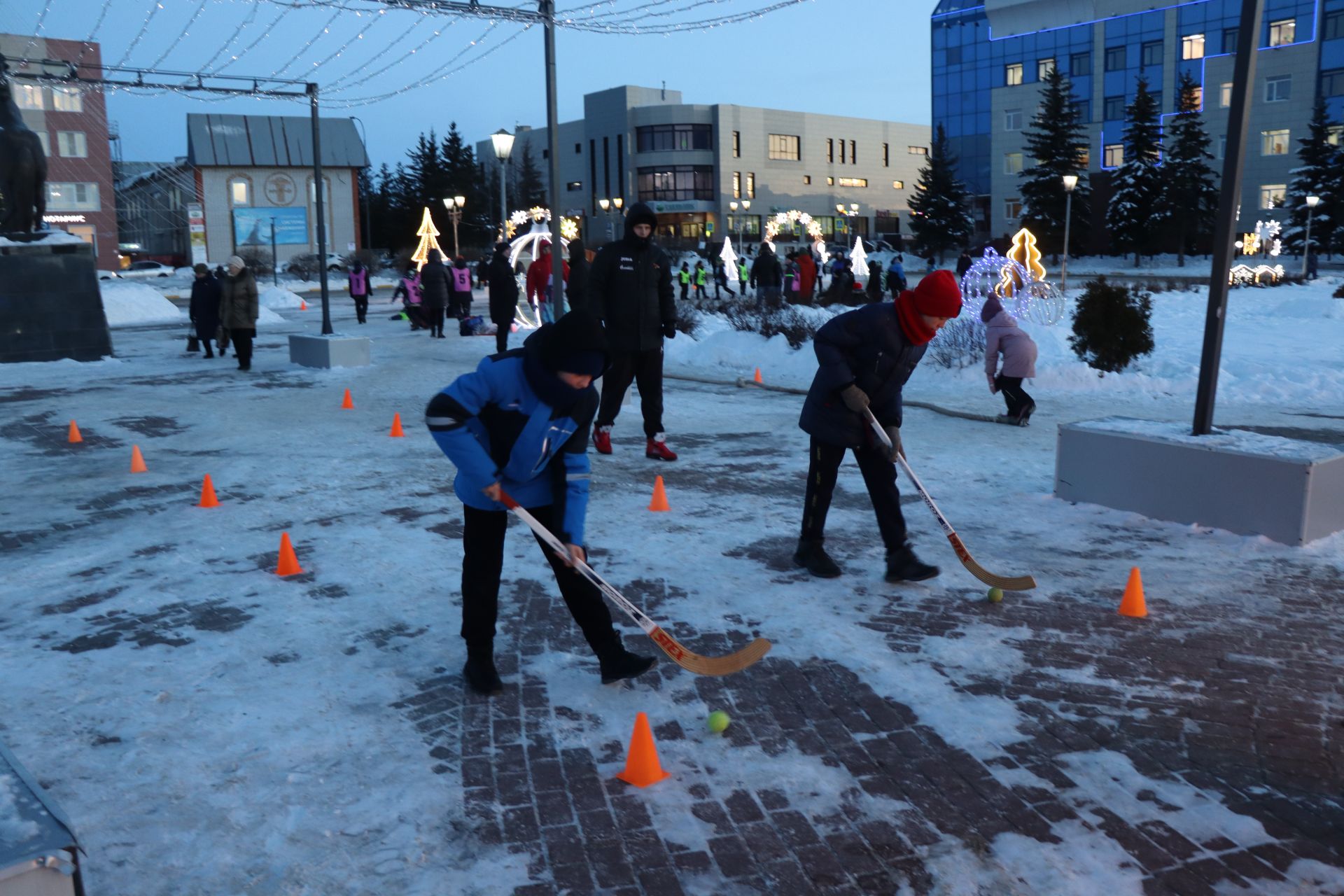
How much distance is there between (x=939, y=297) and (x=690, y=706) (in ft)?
7.79

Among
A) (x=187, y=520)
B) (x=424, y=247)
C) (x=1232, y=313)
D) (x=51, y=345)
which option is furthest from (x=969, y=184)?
(x=187, y=520)

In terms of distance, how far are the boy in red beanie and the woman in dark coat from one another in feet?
50.2

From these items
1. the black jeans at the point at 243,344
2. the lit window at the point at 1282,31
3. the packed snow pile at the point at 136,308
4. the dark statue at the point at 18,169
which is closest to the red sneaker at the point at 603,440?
the black jeans at the point at 243,344

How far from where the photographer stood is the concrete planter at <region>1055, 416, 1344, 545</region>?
20.5ft

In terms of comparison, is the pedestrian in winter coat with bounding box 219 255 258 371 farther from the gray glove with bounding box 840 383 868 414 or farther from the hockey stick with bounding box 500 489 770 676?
the hockey stick with bounding box 500 489 770 676

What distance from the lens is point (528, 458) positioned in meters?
3.98

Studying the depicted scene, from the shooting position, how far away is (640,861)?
3172 mm

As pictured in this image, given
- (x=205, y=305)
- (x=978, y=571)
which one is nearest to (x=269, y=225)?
(x=205, y=305)

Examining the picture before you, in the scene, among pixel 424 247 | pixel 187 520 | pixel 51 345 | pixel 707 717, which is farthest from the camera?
pixel 424 247

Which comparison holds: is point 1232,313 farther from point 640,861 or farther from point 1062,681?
point 640,861

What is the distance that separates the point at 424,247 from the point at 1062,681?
133ft

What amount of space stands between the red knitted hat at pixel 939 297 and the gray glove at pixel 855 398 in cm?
50

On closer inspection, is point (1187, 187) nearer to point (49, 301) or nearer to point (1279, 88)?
point (1279, 88)

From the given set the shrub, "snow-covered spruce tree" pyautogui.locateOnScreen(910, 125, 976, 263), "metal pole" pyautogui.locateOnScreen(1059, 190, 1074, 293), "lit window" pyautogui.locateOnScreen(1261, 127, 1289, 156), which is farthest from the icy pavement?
"lit window" pyautogui.locateOnScreen(1261, 127, 1289, 156)
